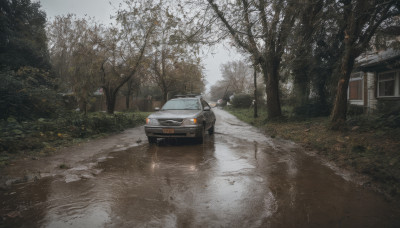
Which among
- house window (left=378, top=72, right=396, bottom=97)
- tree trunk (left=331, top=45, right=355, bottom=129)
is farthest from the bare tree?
house window (left=378, top=72, right=396, bottom=97)

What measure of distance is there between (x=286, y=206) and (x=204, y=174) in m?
A: 1.72

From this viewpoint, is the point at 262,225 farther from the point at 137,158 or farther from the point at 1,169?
the point at 1,169

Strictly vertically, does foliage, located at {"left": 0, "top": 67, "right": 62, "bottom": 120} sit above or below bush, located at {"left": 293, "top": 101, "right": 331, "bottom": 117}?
above

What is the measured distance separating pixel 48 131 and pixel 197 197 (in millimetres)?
6941

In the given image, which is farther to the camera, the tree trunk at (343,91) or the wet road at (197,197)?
the tree trunk at (343,91)

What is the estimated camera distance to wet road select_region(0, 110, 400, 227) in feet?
8.75

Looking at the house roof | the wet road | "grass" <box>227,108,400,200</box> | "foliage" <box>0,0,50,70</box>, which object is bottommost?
the wet road

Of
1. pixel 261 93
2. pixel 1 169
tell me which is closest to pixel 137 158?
pixel 1 169

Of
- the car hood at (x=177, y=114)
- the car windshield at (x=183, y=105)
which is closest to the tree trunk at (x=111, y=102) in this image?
the car windshield at (x=183, y=105)

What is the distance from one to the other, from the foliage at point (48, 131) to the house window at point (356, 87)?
16.0m

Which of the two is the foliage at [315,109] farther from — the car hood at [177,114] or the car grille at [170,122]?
the car grille at [170,122]

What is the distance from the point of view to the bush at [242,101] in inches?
1267

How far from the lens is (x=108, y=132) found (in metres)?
10.2

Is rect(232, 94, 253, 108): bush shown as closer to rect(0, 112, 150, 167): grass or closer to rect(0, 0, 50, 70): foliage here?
rect(0, 0, 50, 70): foliage
